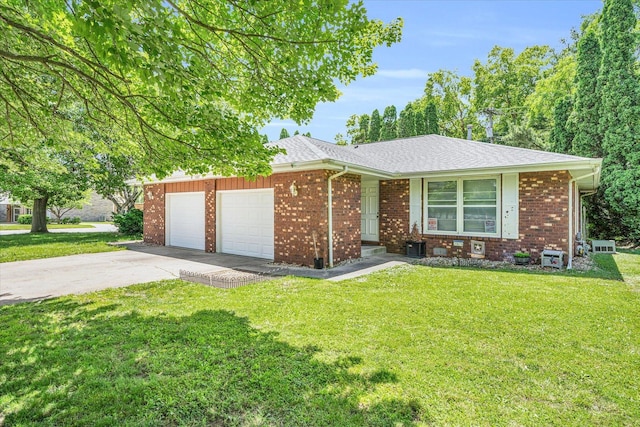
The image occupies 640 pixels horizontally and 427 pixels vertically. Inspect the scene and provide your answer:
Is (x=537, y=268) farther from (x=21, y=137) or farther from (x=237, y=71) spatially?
(x=21, y=137)

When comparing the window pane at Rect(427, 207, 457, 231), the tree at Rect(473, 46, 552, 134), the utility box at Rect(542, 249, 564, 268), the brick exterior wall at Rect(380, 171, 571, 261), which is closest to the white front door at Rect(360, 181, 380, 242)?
the window pane at Rect(427, 207, 457, 231)

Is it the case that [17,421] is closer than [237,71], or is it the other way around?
[17,421]

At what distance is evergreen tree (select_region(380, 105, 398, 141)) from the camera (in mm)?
26688

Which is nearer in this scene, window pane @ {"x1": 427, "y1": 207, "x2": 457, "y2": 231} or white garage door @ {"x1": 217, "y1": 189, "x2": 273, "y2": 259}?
white garage door @ {"x1": 217, "y1": 189, "x2": 273, "y2": 259}

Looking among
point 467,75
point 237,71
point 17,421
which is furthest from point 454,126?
point 17,421

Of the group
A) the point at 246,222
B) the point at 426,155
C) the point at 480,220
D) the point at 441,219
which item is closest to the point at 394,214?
the point at 441,219

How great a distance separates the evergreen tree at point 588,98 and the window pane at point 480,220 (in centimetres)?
901

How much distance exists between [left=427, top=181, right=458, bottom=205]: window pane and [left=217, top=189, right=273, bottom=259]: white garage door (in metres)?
5.15

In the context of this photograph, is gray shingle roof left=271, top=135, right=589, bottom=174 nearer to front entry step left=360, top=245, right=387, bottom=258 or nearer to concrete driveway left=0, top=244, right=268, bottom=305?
front entry step left=360, top=245, right=387, bottom=258

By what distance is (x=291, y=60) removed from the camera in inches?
167

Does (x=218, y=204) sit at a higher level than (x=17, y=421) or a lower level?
higher

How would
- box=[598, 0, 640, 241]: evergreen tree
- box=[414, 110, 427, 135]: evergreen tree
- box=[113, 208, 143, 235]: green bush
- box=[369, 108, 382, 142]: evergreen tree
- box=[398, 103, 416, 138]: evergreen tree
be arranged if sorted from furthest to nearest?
1. box=[369, 108, 382, 142]: evergreen tree
2. box=[398, 103, 416, 138]: evergreen tree
3. box=[414, 110, 427, 135]: evergreen tree
4. box=[113, 208, 143, 235]: green bush
5. box=[598, 0, 640, 241]: evergreen tree

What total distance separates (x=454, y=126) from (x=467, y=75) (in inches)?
178

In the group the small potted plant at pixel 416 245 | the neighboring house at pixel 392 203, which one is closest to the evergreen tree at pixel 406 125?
the neighboring house at pixel 392 203
